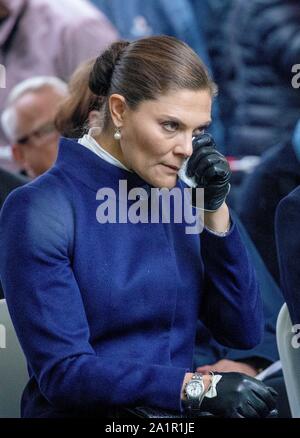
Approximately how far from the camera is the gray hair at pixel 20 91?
2527 mm

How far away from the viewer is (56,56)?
255 centimetres

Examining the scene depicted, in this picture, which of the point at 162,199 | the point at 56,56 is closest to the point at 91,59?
the point at 56,56

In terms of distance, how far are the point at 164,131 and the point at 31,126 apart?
933 mm

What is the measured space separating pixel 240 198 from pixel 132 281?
2.78 feet

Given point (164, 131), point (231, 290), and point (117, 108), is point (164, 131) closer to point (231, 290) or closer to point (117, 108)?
point (117, 108)

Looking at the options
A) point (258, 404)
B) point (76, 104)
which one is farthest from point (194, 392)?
point (76, 104)

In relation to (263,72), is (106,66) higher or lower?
lower

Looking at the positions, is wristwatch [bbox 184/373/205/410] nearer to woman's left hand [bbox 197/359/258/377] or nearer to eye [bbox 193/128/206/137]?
eye [bbox 193/128/206/137]

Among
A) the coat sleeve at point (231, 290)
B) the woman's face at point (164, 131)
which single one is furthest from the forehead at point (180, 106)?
the coat sleeve at point (231, 290)

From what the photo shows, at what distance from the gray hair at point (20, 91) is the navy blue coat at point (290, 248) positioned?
2.48ft

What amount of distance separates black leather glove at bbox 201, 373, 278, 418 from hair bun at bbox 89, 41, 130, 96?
55 centimetres

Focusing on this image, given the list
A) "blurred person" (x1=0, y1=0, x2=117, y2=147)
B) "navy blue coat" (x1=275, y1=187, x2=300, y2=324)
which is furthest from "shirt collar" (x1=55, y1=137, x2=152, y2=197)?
"blurred person" (x1=0, y1=0, x2=117, y2=147)

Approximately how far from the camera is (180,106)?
1.69 meters

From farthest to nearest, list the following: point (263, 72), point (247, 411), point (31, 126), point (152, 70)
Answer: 1. point (31, 126)
2. point (263, 72)
3. point (152, 70)
4. point (247, 411)
